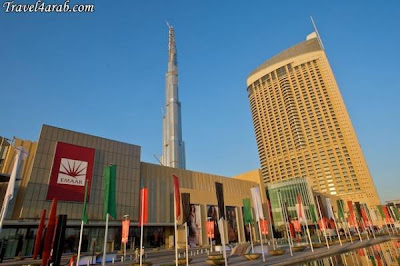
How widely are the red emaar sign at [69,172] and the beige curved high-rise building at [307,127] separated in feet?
436

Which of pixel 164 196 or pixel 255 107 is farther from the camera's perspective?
pixel 255 107

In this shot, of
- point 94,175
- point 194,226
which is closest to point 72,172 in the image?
point 94,175

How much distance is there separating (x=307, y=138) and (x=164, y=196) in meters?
122

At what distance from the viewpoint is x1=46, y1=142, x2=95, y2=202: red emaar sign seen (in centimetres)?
4319

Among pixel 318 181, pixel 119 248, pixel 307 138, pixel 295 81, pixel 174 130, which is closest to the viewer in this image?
pixel 119 248

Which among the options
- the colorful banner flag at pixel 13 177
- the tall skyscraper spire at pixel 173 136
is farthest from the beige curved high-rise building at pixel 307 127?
the colorful banner flag at pixel 13 177

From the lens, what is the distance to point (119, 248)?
48250 mm

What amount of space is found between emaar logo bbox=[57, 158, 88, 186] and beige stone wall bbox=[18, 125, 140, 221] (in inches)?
83.1

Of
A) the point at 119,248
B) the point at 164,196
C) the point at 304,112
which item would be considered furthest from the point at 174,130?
the point at 119,248

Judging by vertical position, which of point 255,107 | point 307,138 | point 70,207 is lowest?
point 70,207

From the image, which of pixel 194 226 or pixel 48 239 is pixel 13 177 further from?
pixel 194 226

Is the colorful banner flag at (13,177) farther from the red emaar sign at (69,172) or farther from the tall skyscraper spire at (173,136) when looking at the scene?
the tall skyscraper spire at (173,136)

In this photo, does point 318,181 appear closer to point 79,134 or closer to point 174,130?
point 174,130

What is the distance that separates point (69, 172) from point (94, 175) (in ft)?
16.3
